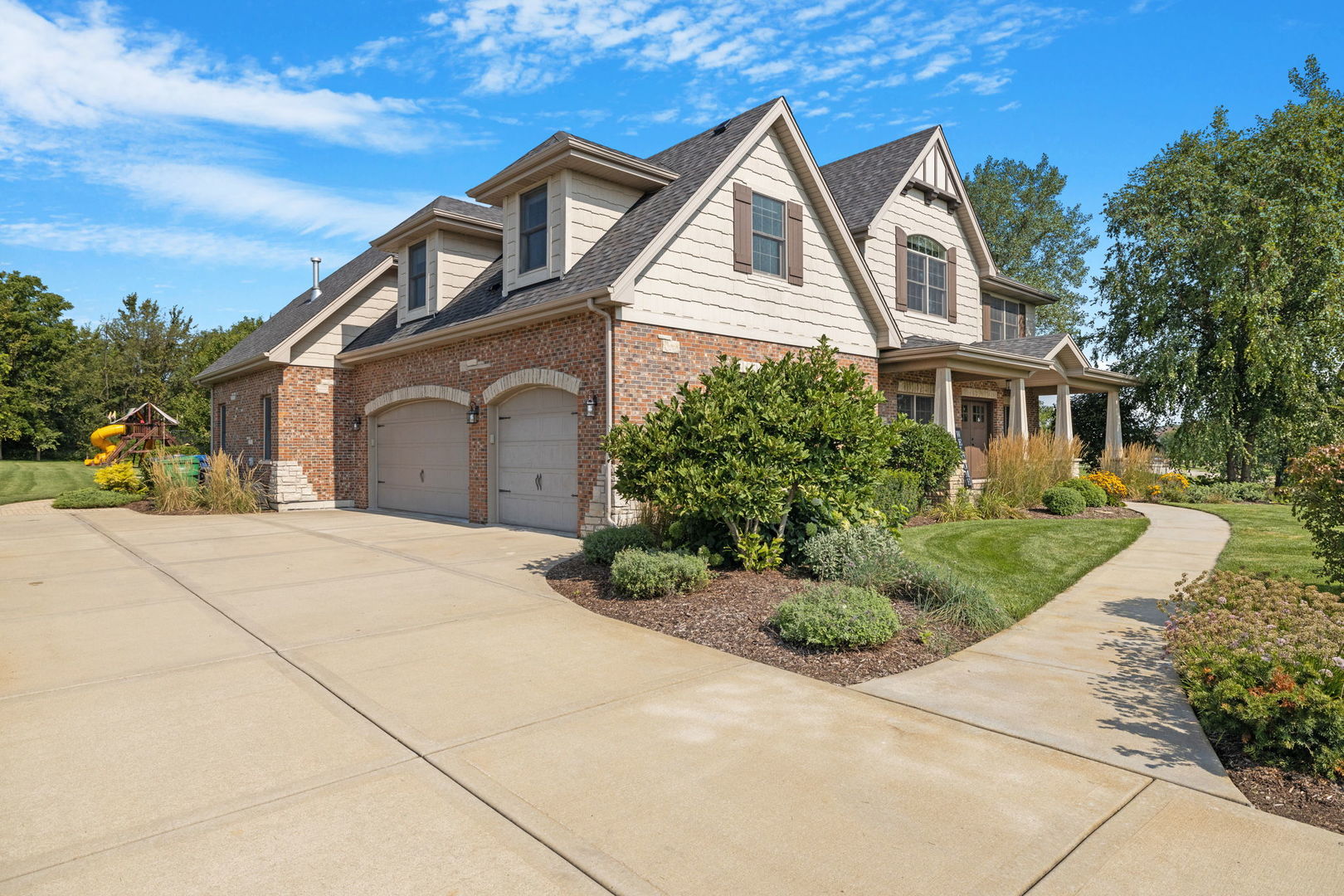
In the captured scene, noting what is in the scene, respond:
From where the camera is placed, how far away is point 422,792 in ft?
11.1

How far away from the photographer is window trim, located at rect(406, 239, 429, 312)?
16.5 metres

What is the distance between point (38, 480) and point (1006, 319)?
114 feet

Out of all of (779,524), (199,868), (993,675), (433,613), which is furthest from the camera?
(779,524)

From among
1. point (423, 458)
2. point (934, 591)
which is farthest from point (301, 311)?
point (934, 591)

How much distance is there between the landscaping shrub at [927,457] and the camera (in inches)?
546

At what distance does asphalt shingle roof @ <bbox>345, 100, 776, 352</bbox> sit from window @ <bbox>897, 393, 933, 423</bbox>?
7.28 meters

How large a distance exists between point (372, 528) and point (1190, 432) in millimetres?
21365

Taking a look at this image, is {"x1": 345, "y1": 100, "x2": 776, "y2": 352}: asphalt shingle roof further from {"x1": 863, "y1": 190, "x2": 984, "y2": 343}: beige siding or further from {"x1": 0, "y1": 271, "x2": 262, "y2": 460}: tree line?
{"x1": 0, "y1": 271, "x2": 262, "y2": 460}: tree line

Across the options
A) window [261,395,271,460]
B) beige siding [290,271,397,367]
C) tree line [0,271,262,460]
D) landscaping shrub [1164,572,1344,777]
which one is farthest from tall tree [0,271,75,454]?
landscaping shrub [1164,572,1344,777]

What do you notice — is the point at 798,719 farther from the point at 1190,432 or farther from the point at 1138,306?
the point at 1138,306

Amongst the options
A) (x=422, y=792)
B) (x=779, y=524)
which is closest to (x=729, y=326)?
(x=779, y=524)

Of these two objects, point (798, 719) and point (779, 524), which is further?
point (779, 524)

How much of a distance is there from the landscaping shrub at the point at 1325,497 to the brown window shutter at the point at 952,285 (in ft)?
42.9

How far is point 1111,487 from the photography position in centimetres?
1633
